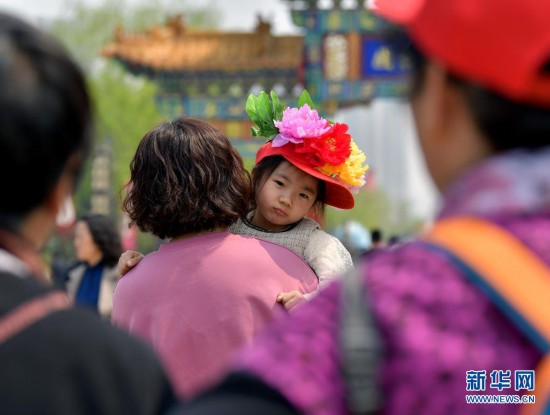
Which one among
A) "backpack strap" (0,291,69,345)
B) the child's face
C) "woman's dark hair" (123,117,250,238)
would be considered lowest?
the child's face

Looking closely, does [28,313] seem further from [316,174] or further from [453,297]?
[316,174]

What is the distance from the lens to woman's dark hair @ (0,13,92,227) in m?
1.13

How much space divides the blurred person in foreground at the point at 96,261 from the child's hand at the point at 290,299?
3644 millimetres

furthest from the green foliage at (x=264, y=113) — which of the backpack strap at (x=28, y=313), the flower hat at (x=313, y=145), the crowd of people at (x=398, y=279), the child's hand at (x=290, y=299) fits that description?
the backpack strap at (x=28, y=313)

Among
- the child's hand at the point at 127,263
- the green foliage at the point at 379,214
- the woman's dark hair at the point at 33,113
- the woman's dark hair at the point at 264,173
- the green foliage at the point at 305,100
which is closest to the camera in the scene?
the woman's dark hair at the point at 33,113

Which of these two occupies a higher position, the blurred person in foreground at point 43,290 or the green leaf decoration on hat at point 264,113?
the blurred person in foreground at point 43,290

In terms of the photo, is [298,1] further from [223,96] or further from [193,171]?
[193,171]

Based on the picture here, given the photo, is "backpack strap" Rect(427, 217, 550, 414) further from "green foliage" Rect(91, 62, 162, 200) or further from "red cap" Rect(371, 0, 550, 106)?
"green foliage" Rect(91, 62, 162, 200)

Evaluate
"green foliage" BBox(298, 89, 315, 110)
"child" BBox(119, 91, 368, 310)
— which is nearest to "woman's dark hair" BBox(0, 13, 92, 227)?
"child" BBox(119, 91, 368, 310)

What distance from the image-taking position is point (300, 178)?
Answer: 292cm

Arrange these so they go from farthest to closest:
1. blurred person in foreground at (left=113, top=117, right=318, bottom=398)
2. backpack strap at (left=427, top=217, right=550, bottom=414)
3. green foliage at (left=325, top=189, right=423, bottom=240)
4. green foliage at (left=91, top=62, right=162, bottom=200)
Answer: green foliage at (left=325, top=189, right=423, bottom=240)
green foliage at (left=91, top=62, right=162, bottom=200)
blurred person in foreground at (left=113, top=117, right=318, bottom=398)
backpack strap at (left=427, top=217, right=550, bottom=414)

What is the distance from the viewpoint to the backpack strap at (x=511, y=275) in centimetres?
94

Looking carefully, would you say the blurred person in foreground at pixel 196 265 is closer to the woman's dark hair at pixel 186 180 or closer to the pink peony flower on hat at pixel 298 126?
the woman's dark hair at pixel 186 180

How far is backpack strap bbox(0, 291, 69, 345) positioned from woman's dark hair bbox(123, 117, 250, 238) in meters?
1.07
